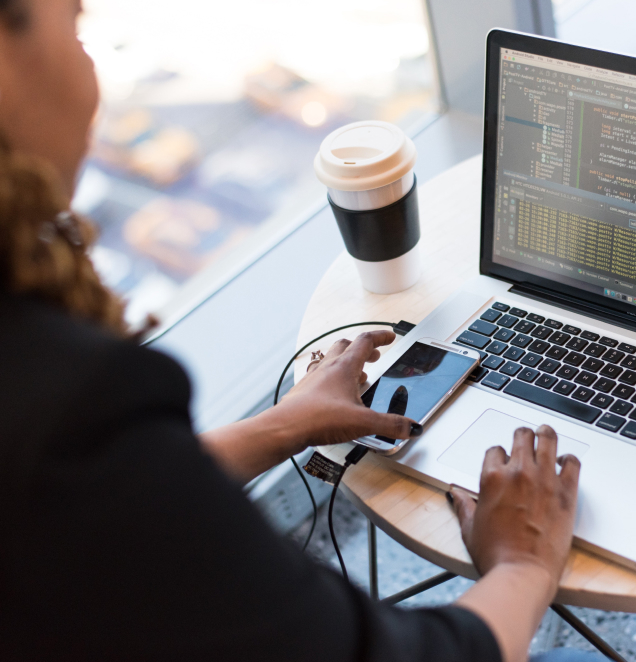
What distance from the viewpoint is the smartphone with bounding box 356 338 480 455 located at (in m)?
0.77

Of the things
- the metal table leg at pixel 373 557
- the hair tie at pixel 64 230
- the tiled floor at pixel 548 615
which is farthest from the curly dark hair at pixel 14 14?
the tiled floor at pixel 548 615

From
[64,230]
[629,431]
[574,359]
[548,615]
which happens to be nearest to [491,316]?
[574,359]

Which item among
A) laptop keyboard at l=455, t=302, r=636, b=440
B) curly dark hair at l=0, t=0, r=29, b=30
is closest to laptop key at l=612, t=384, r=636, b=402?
laptop keyboard at l=455, t=302, r=636, b=440

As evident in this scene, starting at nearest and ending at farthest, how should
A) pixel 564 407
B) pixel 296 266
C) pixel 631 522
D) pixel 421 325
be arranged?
pixel 631 522 → pixel 564 407 → pixel 421 325 → pixel 296 266

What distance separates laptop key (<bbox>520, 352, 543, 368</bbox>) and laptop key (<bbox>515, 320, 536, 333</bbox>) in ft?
0.13

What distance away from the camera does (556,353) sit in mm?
809

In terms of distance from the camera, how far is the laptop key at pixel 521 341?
0.83 metres

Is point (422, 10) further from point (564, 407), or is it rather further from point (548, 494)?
point (548, 494)

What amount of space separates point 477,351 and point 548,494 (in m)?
0.23

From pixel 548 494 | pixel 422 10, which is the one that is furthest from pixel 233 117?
pixel 548 494

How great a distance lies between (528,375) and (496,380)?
1.4 inches

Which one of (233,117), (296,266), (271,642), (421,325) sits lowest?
(296,266)

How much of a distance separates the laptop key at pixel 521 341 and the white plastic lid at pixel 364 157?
0.83 ft

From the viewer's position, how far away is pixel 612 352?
31.2 inches
